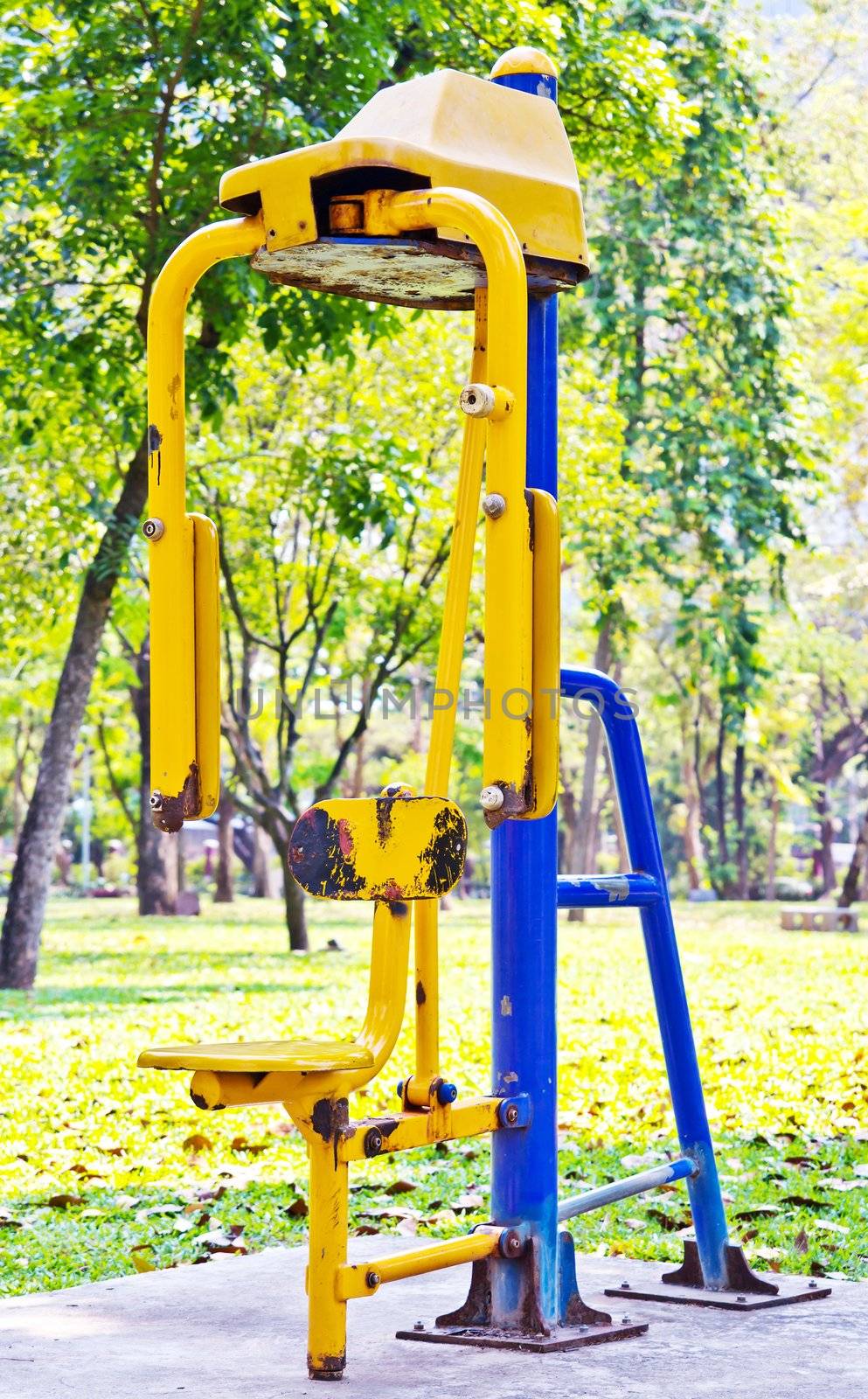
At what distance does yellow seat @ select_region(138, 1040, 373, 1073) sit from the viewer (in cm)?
339

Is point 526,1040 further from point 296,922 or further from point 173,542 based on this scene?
point 296,922

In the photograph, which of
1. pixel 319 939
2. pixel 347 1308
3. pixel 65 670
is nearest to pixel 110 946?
pixel 319 939

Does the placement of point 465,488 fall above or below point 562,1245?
above

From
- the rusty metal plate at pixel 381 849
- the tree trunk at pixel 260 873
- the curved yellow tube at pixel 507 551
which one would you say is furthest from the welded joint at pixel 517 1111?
the tree trunk at pixel 260 873

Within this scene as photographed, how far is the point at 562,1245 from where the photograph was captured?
4.04 m

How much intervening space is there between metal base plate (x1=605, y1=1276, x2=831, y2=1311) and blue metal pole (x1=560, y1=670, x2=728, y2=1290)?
7 cm

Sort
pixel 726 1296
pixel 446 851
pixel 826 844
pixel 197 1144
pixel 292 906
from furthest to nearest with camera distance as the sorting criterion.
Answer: pixel 826 844 → pixel 292 906 → pixel 197 1144 → pixel 726 1296 → pixel 446 851

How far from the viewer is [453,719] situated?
4035mm

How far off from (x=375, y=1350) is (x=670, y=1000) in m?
1.08

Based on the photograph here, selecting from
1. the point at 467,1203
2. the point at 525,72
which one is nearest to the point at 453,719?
the point at 525,72

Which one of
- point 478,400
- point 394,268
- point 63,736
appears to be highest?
point 394,268

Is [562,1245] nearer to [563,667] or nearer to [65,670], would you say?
[563,667]

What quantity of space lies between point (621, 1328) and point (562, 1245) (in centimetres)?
21

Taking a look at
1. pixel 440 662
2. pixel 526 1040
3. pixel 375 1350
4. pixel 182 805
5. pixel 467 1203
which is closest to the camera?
pixel 182 805
